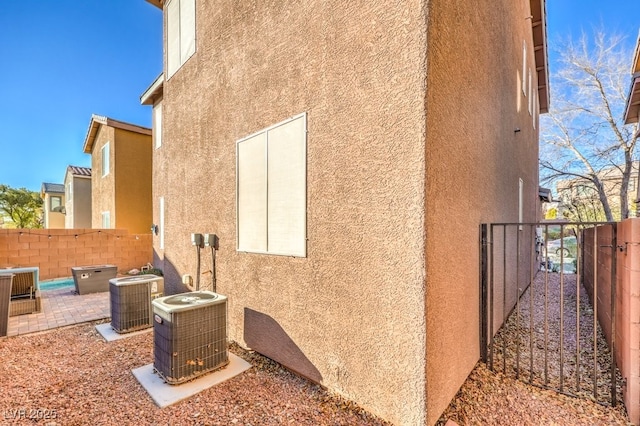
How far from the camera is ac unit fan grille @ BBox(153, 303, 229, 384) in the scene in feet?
11.5

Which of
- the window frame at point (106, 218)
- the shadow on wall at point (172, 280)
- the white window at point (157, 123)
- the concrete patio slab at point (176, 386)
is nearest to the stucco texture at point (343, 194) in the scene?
the concrete patio slab at point (176, 386)

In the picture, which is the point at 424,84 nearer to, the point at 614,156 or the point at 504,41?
the point at 504,41

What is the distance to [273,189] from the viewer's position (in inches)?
163

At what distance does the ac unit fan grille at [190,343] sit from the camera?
3.52 metres

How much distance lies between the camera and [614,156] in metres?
14.5

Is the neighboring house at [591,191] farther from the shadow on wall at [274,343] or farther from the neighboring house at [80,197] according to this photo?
the neighboring house at [80,197]

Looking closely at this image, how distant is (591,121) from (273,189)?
19.0m

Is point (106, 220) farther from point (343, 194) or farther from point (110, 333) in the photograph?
point (343, 194)

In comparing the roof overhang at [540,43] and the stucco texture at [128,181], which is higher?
the roof overhang at [540,43]

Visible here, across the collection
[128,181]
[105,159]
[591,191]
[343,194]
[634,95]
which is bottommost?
[343,194]

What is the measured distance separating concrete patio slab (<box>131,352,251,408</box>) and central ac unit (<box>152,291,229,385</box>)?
69mm

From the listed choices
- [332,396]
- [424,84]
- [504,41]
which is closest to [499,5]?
[504,41]

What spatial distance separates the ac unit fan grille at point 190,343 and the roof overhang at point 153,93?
29.7ft

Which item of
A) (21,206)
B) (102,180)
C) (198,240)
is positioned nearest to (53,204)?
(21,206)
